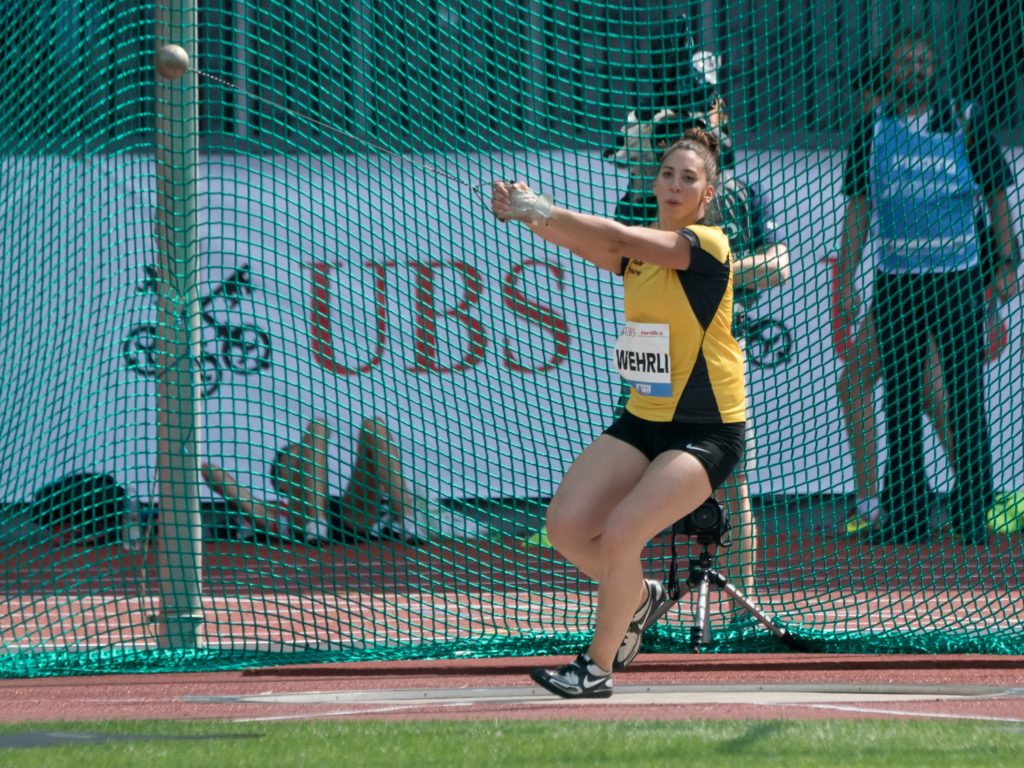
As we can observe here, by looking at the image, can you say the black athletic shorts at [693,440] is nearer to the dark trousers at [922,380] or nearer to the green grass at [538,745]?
the green grass at [538,745]

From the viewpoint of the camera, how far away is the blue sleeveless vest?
7.37m

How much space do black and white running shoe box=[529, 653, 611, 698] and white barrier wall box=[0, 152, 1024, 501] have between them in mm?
2275

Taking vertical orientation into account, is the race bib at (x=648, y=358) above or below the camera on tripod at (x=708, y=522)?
above

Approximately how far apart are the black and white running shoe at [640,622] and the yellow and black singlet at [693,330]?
0.67m

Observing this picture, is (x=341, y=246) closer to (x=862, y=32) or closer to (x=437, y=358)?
(x=437, y=358)

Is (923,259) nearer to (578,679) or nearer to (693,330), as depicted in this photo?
(693,330)

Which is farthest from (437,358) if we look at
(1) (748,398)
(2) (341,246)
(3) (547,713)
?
(3) (547,713)

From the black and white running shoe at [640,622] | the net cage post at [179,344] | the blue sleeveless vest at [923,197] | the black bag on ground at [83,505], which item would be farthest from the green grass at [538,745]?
the blue sleeveless vest at [923,197]

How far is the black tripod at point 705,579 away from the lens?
586 centimetres

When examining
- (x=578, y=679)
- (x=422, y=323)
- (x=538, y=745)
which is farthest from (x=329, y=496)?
(x=538, y=745)

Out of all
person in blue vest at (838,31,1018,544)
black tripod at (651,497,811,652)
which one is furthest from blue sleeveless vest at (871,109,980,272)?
black tripod at (651,497,811,652)

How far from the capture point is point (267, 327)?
27.3 ft

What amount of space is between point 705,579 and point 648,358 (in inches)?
46.6

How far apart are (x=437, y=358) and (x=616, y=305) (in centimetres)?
97
